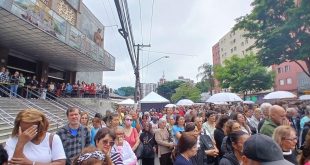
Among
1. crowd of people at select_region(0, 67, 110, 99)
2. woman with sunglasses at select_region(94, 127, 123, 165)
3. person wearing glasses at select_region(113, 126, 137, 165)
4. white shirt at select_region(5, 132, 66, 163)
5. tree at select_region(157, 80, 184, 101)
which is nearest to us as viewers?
white shirt at select_region(5, 132, 66, 163)

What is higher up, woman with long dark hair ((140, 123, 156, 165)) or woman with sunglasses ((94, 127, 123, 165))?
woman with sunglasses ((94, 127, 123, 165))

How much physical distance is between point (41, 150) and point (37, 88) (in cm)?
1774

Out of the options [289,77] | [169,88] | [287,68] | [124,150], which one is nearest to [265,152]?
[124,150]

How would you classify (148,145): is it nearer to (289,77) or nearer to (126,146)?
(126,146)

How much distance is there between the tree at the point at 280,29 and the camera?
16656 millimetres

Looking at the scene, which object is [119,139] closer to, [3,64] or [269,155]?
[269,155]

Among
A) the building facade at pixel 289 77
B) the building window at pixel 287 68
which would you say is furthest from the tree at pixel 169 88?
the building window at pixel 287 68

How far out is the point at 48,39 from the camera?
1602 centimetres

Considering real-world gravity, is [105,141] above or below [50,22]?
below

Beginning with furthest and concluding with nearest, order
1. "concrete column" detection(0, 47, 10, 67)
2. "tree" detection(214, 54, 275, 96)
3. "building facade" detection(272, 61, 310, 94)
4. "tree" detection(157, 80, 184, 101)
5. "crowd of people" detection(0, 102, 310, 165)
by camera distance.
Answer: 1. "tree" detection(157, 80, 184, 101)
2. "building facade" detection(272, 61, 310, 94)
3. "tree" detection(214, 54, 275, 96)
4. "concrete column" detection(0, 47, 10, 67)
5. "crowd of people" detection(0, 102, 310, 165)

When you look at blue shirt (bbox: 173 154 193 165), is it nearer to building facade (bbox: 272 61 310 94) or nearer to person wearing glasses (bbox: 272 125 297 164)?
person wearing glasses (bbox: 272 125 297 164)

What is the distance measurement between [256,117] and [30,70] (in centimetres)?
2126

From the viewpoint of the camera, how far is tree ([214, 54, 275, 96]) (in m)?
31.2

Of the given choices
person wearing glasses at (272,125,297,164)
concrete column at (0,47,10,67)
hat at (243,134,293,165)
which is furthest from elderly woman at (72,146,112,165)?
concrete column at (0,47,10,67)
